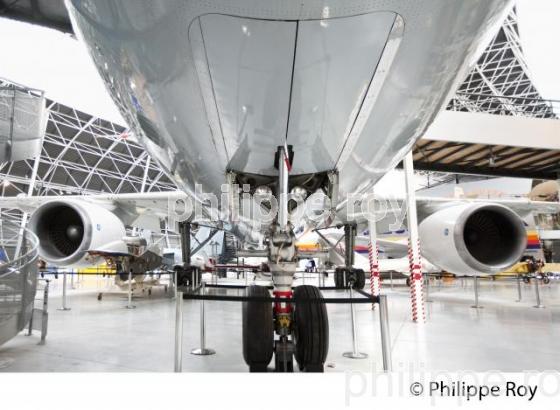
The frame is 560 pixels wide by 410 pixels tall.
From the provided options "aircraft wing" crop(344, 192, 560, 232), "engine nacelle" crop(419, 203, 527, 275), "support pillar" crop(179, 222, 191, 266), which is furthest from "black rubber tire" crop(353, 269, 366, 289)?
"support pillar" crop(179, 222, 191, 266)

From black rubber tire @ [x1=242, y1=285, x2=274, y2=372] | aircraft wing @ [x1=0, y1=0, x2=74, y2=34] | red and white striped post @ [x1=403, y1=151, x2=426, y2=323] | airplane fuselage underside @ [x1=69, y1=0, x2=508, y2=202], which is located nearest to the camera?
airplane fuselage underside @ [x1=69, y1=0, x2=508, y2=202]

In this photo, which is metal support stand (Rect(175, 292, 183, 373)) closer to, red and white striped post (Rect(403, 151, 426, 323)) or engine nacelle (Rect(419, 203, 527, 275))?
engine nacelle (Rect(419, 203, 527, 275))

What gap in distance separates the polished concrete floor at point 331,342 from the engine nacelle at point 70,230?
119cm

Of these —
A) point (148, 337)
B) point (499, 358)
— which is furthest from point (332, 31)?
point (148, 337)

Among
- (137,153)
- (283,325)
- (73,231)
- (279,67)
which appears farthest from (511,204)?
(137,153)

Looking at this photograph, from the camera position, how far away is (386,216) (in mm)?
8539

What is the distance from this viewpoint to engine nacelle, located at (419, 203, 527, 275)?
5387 mm

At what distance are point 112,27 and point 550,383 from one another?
2.61 m

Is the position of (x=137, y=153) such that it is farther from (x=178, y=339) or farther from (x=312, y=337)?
(x=178, y=339)

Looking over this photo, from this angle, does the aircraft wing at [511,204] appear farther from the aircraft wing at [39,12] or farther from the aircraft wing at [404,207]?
the aircraft wing at [39,12]

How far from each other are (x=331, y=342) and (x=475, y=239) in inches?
111

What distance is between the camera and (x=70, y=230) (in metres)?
6.72

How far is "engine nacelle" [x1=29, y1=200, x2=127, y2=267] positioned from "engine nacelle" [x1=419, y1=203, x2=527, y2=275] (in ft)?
17.4

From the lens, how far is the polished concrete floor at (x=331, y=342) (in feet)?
13.4
